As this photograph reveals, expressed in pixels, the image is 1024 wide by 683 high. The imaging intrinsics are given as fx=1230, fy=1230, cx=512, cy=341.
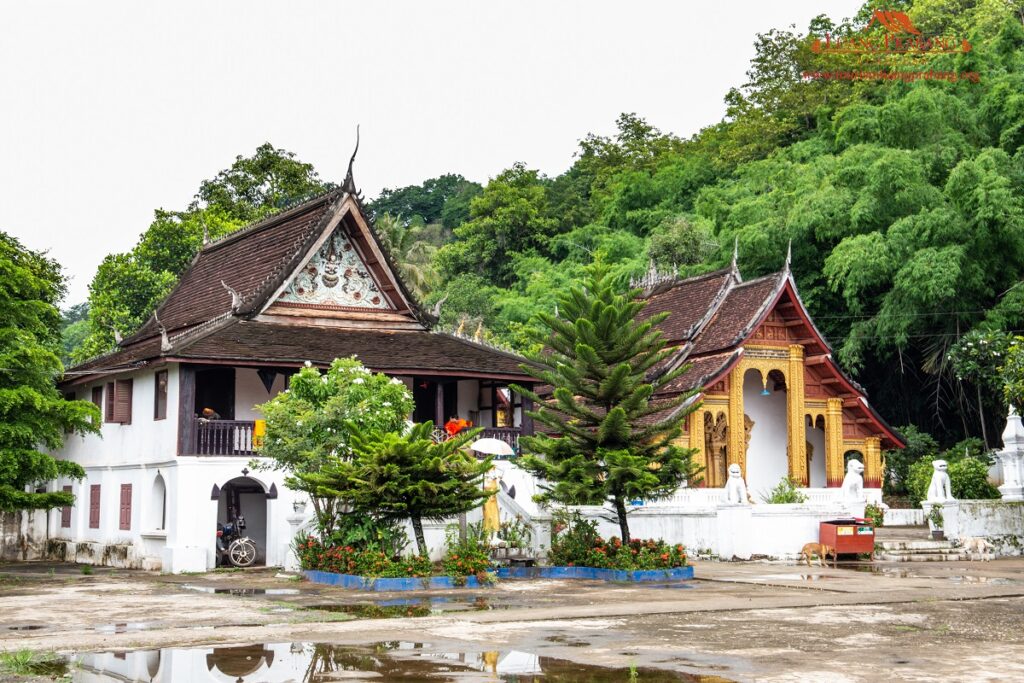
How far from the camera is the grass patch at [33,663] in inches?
382

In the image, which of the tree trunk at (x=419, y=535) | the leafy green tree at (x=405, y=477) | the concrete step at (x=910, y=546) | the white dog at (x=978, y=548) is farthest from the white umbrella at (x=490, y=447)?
the white dog at (x=978, y=548)

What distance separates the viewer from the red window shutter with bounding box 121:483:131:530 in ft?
86.8

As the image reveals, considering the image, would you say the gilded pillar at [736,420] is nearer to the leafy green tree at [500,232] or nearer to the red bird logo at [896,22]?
the red bird logo at [896,22]

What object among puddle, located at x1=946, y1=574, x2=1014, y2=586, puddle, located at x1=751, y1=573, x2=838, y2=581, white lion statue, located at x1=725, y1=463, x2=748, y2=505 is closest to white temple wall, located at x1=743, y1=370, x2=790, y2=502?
white lion statue, located at x1=725, y1=463, x2=748, y2=505

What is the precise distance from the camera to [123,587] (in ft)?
64.2

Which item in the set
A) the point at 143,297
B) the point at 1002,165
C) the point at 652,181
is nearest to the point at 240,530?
the point at 143,297

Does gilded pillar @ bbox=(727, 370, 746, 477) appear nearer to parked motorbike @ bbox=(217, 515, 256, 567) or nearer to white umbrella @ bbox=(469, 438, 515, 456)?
white umbrella @ bbox=(469, 438, 515, 456)

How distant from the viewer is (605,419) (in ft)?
67.4

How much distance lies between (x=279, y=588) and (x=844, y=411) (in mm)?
18917

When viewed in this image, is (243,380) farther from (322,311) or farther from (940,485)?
(940,485)

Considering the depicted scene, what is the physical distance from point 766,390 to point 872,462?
3.72 m

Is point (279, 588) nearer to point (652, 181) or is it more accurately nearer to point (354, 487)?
point (354, 487)

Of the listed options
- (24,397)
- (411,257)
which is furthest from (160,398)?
(411,257)

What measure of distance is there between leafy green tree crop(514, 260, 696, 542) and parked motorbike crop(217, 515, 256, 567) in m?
6.64
